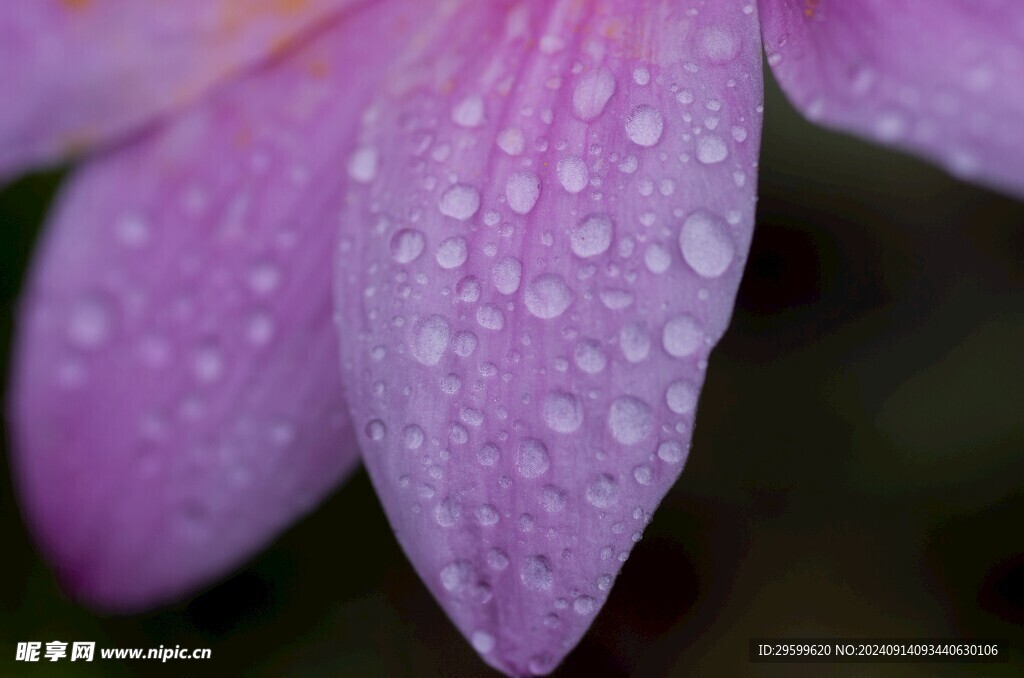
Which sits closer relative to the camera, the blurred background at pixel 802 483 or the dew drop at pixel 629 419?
the dew drop at pixel 629 419

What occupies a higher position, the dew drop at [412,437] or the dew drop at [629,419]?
the dew drop at [629,419]

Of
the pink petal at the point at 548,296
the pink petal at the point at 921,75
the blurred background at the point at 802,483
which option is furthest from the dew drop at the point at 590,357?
the blurred background at the point at 802,483

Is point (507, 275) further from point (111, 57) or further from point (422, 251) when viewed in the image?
point (111, 57)

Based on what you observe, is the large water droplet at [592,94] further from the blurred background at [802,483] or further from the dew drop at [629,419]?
the blurred background at [802,483]

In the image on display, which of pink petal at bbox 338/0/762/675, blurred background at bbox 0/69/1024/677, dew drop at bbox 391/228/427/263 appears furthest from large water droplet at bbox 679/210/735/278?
blurred background at bbox 0/69/1024/677

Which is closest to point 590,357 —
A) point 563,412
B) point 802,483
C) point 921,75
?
point 563,412
